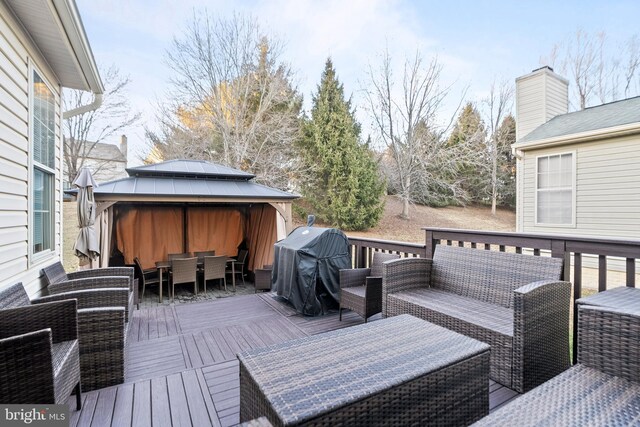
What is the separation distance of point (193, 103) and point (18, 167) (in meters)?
10.4

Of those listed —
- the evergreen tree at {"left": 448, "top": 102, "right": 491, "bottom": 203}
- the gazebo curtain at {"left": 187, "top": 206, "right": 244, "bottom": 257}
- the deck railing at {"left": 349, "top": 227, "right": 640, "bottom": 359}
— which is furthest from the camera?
the evergreen tree at {"left": 448, "top": 102, "right": 491, "bottom": 203}

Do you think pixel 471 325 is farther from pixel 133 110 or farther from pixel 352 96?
pixel 133 110

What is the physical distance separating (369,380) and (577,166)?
744cm

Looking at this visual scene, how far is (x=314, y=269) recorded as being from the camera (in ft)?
13.7

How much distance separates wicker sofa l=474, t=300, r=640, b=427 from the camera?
1228 mm

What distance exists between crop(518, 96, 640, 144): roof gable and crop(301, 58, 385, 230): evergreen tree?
6.22m

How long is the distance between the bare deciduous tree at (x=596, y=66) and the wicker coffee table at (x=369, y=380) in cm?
1747

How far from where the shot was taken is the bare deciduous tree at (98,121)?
1148 centimetres

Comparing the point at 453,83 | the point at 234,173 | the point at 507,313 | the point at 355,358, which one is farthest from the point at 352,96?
the point at 355,358

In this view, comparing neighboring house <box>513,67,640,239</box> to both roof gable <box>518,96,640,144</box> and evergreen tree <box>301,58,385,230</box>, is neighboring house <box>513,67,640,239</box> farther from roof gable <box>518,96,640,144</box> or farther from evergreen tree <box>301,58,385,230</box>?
evergreen tree <box>301,58,385,230</box>

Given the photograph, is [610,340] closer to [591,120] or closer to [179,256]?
[179,256]

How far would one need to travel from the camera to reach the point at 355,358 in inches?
67.7

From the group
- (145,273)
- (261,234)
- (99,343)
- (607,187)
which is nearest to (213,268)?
(261,234)

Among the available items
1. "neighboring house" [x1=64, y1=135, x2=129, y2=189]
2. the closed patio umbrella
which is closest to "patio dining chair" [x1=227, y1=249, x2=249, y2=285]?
the closed patio umbrella
